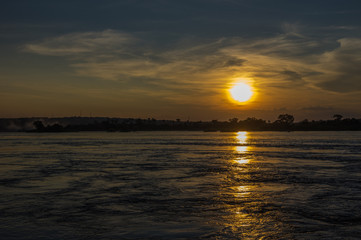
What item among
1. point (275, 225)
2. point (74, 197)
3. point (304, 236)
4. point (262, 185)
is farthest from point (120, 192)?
point (304, 236)

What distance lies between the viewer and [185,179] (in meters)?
25.2

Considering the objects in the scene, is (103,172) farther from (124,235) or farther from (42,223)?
(124,235)


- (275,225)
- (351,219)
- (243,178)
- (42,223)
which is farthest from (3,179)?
(351,219)

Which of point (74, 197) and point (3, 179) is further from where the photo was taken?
point (3, 179)

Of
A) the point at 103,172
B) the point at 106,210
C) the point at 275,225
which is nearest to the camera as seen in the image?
the point at 275,225

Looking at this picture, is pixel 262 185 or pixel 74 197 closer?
pixel 74 197

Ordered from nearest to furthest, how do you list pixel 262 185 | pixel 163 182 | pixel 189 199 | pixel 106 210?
pixel 106 210 < pixel 189 199 < pixel 262 185 < pixel 163 182

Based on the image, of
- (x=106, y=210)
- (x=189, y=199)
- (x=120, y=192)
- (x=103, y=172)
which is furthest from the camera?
(x=103, y=172)

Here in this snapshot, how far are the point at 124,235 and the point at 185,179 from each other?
13297 mm

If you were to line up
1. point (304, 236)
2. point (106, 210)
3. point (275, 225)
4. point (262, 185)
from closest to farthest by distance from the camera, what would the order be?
point (304, 236) → point (275, 225) → point (106, 210) → point (262, 185)

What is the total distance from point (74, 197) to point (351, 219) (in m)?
12.2

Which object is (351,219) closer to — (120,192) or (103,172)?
(120,192)

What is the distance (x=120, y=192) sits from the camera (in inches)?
798

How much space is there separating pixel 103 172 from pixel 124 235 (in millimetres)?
18068
